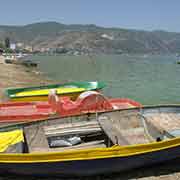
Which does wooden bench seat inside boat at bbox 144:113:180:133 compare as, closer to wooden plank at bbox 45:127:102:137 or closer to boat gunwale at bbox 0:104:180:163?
boat gunwale at bbox 0:104:180:163

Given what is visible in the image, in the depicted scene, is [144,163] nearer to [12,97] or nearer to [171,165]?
[171,165]

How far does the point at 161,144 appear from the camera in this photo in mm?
7105

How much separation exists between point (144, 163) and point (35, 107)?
24.3 ft

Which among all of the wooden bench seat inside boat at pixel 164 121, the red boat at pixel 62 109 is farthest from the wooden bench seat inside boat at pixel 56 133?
the red boat at pixel 62 109

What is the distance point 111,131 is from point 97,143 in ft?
1.95

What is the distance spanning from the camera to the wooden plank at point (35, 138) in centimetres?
782

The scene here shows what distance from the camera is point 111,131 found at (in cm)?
841

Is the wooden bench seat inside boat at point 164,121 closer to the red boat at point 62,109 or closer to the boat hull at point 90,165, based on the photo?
the boat hull at point 90,165

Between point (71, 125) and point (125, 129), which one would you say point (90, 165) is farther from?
point (125, 129)

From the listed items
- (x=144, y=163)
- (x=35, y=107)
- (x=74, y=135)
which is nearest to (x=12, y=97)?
(x=35, y=107)

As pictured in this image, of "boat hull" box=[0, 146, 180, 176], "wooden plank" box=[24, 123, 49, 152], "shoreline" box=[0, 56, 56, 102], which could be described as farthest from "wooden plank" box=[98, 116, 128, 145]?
"shoreline" box=[0, 56, 56, 102]

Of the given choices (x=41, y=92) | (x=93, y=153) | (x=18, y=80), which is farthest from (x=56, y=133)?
(x=18, y=80)

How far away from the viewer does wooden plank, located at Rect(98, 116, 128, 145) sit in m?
7.82

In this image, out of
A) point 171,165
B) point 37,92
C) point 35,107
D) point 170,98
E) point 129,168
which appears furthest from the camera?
point 170,98
